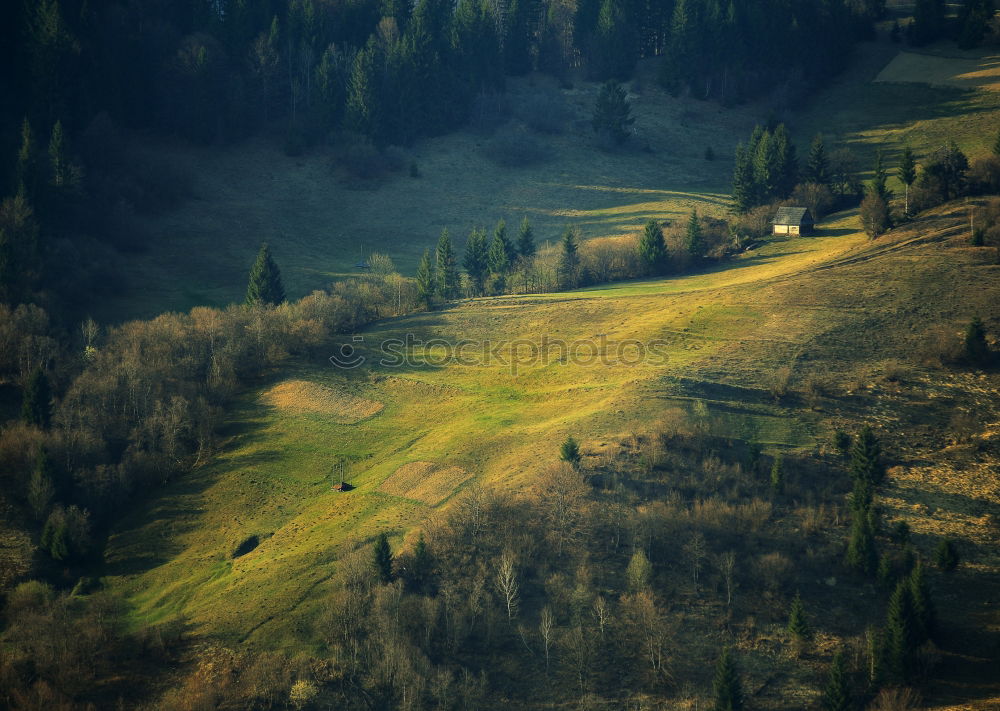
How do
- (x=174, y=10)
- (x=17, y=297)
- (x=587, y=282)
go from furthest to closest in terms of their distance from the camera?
(x=174, y=10)
(x=587, y=282)
(x=17, y=297)

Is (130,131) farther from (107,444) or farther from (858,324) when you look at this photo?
(858,324)

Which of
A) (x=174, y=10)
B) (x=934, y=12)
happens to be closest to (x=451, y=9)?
(x=174, y=10)

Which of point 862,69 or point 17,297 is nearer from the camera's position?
point 17,297

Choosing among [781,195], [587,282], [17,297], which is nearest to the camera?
[17,297]

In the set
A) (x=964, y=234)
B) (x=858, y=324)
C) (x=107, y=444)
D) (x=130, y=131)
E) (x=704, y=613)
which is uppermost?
(x=130, y=131)

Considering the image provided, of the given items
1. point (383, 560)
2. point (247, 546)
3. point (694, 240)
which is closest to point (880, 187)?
point (694, 240)

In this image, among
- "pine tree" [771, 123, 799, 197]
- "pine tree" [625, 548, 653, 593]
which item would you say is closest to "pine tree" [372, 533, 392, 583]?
"pine tree" [625, 548, 653, 593]
